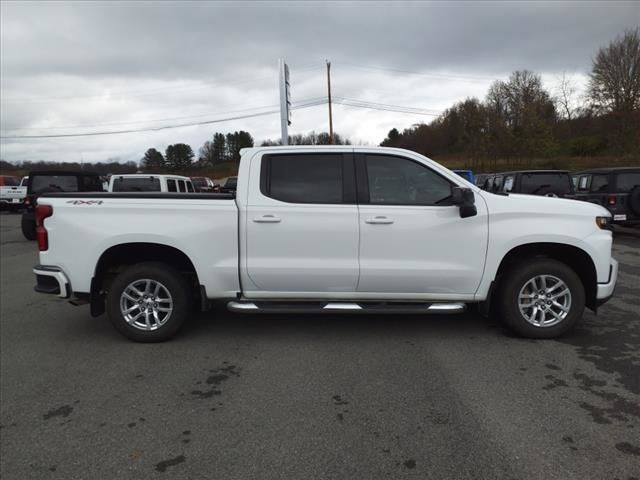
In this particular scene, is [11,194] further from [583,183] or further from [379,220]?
[583,183]

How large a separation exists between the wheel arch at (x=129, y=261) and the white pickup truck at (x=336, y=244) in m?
0.04

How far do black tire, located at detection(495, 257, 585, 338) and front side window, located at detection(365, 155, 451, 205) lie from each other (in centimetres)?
107

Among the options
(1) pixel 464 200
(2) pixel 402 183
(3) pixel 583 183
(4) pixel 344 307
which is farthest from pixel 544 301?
(3) pixel 583 183

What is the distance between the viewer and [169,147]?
88.8m

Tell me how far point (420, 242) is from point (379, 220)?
0.46 metres

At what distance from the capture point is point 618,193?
11.8 meters

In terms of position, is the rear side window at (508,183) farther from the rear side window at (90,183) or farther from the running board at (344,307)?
the rear side window at (90,183)

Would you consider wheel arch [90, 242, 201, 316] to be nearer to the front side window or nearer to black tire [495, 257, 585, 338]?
the front side window

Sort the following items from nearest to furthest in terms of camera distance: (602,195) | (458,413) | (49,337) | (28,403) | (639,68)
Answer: (458,413) → (28,403) → (49,337) → (602,195) → (639,68)

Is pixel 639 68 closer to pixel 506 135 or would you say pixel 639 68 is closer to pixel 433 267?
pixel 506 135

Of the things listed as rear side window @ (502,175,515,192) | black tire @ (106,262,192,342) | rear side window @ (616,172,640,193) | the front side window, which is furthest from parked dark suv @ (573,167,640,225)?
black tire @ (106,262,192,342)

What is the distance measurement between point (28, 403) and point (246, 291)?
2042 mm

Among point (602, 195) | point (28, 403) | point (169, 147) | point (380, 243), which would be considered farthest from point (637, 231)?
point (169, 147)

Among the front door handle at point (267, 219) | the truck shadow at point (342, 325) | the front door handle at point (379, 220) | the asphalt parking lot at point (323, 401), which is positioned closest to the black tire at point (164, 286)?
the asphalt parking lot at point (323, 401)
